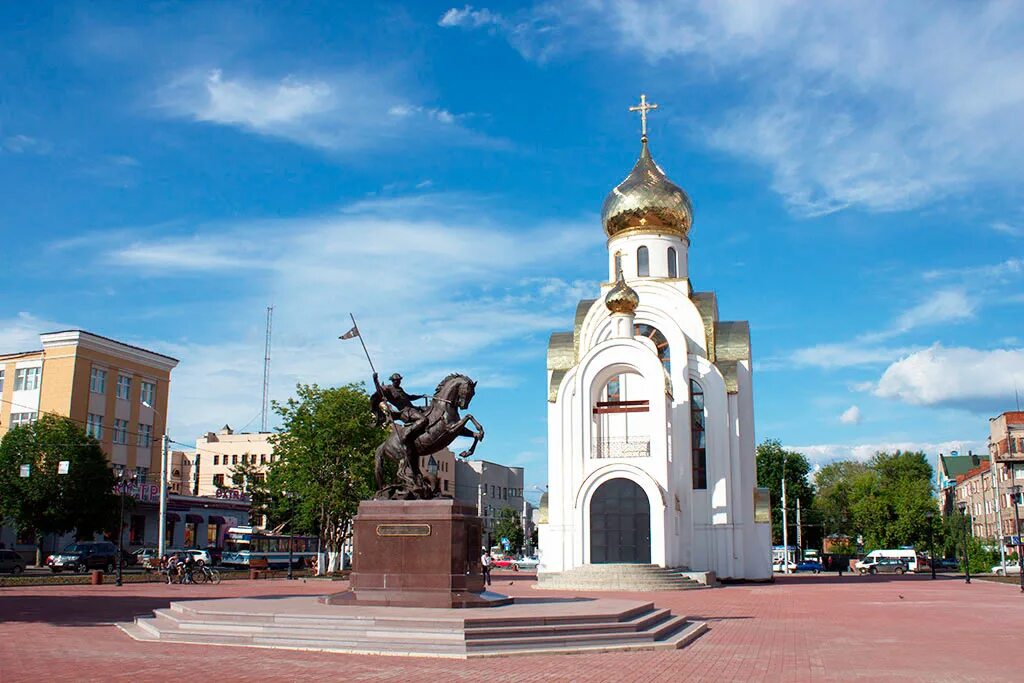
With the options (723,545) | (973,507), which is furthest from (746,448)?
(973,507)

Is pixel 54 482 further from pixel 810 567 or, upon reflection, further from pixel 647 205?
pixel 810 567

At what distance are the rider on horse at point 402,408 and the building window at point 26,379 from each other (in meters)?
40.5

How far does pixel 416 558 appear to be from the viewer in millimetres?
16047

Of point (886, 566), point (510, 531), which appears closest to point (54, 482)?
point (886, 566)

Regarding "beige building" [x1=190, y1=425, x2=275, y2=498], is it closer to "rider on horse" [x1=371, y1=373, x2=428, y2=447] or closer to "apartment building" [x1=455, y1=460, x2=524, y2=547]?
"apartment building" [x1=455, y1=460, x2=524, y2=547]

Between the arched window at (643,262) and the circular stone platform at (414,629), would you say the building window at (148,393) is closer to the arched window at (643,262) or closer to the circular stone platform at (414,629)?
the arched window at (643,262)

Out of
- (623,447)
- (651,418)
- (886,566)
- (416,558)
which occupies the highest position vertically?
(651,418)

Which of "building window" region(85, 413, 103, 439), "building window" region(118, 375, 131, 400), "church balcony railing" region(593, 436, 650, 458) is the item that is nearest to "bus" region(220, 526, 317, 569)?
"building window" region(85, 413, 103, 439)

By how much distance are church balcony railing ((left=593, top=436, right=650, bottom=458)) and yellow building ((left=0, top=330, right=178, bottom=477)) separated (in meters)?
28.4

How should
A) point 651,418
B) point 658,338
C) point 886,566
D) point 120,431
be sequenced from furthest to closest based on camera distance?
point 886,566 → point 120,431 → point 658,338 → point 651,418

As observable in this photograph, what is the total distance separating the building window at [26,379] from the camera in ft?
169

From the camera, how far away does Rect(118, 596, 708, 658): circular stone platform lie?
13.4m

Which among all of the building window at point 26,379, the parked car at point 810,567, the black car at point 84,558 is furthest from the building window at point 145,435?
the parked car at point 810,567

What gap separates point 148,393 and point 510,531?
44166mm
